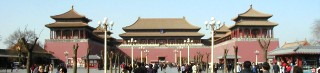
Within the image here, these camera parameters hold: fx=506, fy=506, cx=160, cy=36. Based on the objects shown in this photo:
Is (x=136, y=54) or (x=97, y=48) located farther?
(x=136, y=54)

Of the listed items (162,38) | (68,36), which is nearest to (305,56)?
(68,36)

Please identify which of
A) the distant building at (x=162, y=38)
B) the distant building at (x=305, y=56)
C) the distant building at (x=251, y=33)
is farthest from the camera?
the distant building at (x=162, y=38)

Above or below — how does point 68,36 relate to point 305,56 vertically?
above

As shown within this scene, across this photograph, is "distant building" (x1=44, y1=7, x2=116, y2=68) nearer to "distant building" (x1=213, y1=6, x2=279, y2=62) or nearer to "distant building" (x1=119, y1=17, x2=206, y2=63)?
"distant building" (x1=119, y1=17, x2=206, y2=63)

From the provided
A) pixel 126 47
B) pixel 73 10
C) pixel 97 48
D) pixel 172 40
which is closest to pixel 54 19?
pixel 73 10

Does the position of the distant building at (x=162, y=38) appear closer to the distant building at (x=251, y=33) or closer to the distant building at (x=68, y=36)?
the distant building at (x=251, y=33)

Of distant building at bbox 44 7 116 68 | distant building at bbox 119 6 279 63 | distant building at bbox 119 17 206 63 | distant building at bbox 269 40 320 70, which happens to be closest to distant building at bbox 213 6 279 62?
distant building at bbox 119 6 279 63

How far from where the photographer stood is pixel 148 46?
85.8 metres

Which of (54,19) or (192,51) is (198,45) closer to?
(192,51)

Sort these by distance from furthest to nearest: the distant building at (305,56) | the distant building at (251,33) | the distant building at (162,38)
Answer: the distant building at (162,38) < the distant building at (251,33) < the distant building at (305,56)

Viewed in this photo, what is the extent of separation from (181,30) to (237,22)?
18.6 metres

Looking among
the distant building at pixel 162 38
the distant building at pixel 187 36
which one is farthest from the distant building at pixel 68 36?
the distant building at pixel 162 38

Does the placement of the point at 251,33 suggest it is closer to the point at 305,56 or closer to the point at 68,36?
the point at 68,36

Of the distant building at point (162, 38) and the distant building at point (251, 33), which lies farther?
the distant building at point (162, 38)
